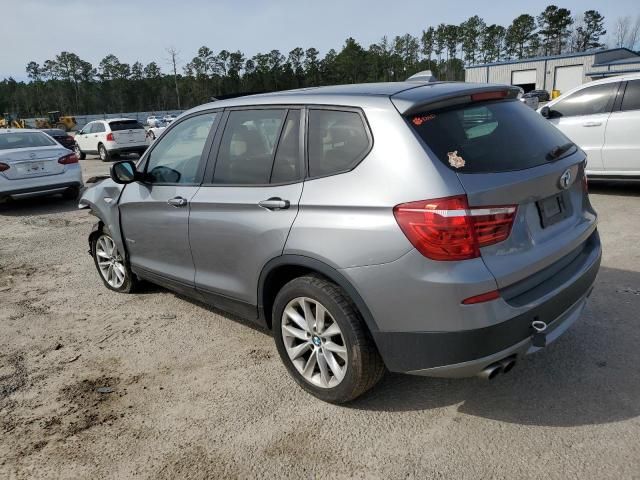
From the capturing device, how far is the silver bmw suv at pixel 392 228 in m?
2.38

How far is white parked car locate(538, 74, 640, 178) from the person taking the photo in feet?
24.3

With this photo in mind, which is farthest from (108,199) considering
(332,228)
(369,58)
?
(369,58)

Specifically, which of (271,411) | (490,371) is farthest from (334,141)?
(271,411)

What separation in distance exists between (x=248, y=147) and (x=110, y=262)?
2.51 m

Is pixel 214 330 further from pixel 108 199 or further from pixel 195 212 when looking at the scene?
pixel 108 199

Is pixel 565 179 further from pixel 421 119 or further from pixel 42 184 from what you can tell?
pixel 42 184

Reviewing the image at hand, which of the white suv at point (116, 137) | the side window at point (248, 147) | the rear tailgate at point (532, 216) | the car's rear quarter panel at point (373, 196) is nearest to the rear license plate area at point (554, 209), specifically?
the rear tailgate at point (532, 216)

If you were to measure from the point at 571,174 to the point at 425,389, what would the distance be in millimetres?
1514

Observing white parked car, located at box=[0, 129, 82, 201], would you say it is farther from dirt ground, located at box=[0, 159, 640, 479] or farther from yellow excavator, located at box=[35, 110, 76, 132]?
yellow excavator, located at box=[35, 110, 76, 132]

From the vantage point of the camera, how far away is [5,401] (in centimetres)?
331

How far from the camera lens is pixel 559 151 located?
2986mm

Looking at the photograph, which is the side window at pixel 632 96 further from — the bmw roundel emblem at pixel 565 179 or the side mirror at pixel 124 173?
the side mirror at pixel 124 173

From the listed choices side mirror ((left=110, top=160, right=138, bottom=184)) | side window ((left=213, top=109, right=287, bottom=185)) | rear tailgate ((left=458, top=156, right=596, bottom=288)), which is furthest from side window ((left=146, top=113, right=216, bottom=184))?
rear tailgate ((left=458, top=156, right=596, bottom=288))

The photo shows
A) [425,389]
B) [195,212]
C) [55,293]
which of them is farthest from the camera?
[55,293]
